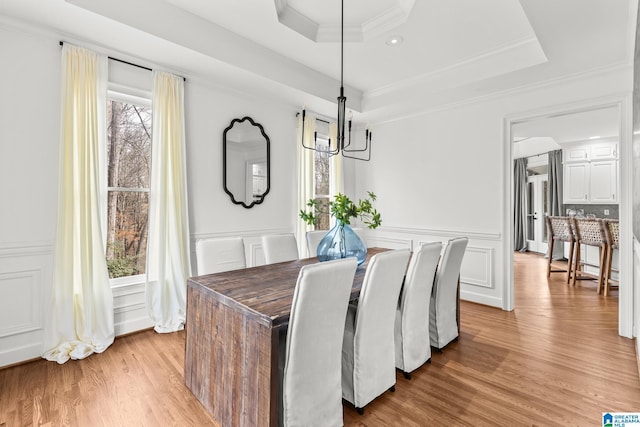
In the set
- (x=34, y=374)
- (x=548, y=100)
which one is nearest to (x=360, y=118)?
(x=548, y=100)

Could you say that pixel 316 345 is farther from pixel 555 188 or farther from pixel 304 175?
pixel 555 188

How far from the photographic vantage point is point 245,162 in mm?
3814

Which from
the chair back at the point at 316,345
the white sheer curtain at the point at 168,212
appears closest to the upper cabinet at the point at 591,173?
the chair back at the point at 316,345

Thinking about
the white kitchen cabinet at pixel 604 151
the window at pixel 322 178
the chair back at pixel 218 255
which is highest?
the white kitchen cabinet at pixel 604 151

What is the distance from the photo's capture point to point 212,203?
353cm

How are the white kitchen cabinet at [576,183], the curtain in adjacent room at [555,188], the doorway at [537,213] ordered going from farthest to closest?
the doorway at [537,213] → the curtain in adjacent room at [555,188] → the white kitchen cabinet at [576,183]

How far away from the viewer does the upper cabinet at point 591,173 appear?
626 centimetres

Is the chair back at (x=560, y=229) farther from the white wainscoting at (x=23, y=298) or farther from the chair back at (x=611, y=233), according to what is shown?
the white wainscoting at (x=23, y=298)

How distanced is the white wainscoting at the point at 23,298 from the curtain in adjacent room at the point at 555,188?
856 centimetres

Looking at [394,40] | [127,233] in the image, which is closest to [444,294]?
[394,40]

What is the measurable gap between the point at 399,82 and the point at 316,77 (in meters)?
1.08

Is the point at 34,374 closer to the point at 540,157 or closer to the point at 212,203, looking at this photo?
the point at 212,203

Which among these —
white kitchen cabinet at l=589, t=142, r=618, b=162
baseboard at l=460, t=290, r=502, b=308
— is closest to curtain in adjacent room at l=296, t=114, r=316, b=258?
baseboard at l=460, t=290, r=502, b=308

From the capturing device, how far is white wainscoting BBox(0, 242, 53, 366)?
2352 millimetres
